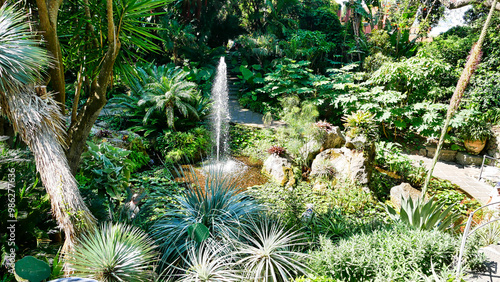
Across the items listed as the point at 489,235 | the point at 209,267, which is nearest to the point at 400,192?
the point at 489,235

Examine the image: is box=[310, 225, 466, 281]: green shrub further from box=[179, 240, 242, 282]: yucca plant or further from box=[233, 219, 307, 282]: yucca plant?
box=[179, 240, 242, 282]: yucca plant

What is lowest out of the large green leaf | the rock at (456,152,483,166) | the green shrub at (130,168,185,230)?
the green shrub at (130,168,185,230)

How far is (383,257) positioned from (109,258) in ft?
8.00

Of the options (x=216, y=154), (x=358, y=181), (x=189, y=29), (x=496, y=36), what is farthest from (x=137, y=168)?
(x=496, y=36)

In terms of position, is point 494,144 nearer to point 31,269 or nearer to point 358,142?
point 358,142

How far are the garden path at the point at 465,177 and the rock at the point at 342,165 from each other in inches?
80.9

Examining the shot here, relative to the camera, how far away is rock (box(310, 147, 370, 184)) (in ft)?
17.4

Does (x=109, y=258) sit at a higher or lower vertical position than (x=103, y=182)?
lower

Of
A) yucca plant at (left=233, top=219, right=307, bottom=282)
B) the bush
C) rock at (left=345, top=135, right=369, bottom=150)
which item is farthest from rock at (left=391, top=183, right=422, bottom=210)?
the bush

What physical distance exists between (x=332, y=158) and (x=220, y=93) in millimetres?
5538

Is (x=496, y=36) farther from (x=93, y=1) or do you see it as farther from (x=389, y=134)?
(x=93, y=1)

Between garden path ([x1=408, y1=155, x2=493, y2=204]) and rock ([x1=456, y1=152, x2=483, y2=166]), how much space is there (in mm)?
218

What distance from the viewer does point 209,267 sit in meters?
2.53

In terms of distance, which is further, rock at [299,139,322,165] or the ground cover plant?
rock at [299,139,322,165]
